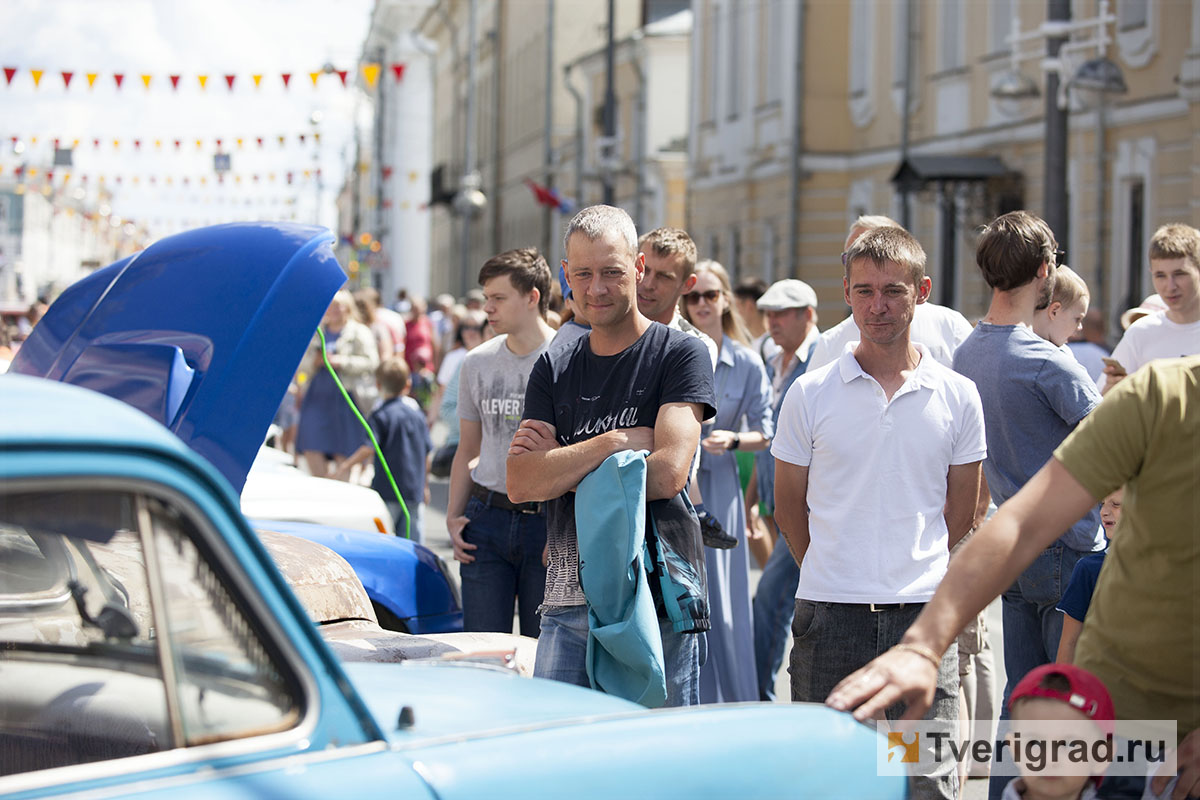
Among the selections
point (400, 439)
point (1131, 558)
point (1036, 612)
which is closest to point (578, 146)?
point (400, 439)

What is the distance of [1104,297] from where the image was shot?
1886 centimetres

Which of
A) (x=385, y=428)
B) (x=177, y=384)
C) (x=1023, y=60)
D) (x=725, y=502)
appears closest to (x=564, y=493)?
(x=177, y=384)

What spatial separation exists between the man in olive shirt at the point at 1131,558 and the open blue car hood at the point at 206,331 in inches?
60.7

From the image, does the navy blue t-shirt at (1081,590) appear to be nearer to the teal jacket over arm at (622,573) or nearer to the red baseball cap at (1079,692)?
the red baseball cap at (1079,692)

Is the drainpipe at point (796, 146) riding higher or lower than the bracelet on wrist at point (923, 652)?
higher

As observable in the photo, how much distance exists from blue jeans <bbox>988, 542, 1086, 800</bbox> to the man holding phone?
1.73m

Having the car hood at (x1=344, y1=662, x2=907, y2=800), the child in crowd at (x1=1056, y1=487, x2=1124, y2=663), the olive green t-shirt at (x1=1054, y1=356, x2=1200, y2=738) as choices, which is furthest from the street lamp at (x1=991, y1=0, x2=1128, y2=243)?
the car hood at (x1=344, y1=662, x2=907, y2=800)

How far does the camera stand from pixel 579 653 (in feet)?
12.8

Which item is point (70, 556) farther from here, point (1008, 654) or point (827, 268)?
point (827, 268)

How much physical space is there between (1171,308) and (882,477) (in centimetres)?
299

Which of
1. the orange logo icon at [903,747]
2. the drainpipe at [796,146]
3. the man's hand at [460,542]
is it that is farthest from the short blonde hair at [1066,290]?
the drainpipe at [796,146]

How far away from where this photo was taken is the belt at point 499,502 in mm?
5402

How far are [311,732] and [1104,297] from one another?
18.1 metres

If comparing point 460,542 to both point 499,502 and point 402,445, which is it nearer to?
point 499,502
